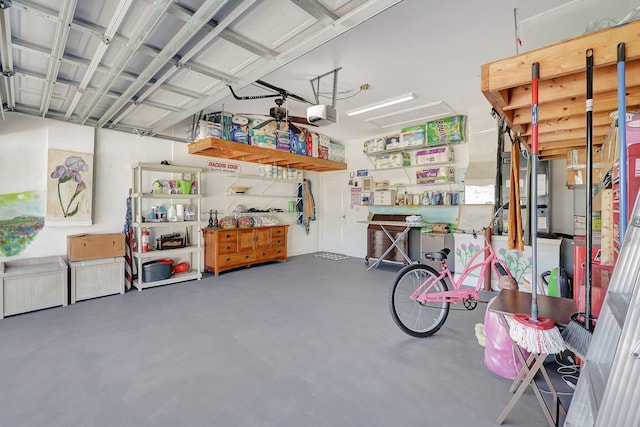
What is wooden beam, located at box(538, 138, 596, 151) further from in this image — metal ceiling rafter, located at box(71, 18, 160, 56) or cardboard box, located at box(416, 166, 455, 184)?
metal ceiling rafter, located at box(71, 18, 160, 56)

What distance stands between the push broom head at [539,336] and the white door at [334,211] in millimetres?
6123

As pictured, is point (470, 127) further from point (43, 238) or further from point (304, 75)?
point (43, 238)

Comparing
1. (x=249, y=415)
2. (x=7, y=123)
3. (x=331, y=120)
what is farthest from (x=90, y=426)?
(x=7, y=123)

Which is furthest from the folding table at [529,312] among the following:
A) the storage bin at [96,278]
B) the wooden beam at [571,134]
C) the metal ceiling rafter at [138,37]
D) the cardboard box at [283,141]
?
the cardboard box at [283,141]

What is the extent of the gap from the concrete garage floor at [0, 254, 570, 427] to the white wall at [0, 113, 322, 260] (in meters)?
1.16

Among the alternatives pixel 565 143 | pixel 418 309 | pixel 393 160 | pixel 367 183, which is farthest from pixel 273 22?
pixel 367 183

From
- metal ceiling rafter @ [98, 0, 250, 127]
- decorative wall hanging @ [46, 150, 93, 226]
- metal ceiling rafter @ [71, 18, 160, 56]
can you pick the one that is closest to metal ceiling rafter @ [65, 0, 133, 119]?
metal ceiling rafter @ [71, 18, 160, 56]

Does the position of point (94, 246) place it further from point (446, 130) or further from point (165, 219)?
point (446, 130)

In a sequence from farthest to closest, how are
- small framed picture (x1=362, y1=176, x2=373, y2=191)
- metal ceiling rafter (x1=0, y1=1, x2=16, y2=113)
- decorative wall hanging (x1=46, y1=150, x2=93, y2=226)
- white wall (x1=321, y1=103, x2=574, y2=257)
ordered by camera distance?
small framed picture (x1=362, y1=176, x2=373, y2=191), white wall (x1=321, y1=103, x2=574, y2=257), decorative wall hanging (x1=46, y1=150, x2=93, y2=226), metal ceiling rafter (x1=0, y1=1, x2=16, y2=113)

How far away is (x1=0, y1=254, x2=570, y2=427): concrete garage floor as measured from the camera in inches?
69.4

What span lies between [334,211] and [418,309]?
455cm

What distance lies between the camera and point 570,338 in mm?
1341

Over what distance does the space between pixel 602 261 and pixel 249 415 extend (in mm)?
2311

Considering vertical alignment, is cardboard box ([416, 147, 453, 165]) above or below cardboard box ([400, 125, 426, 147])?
below
